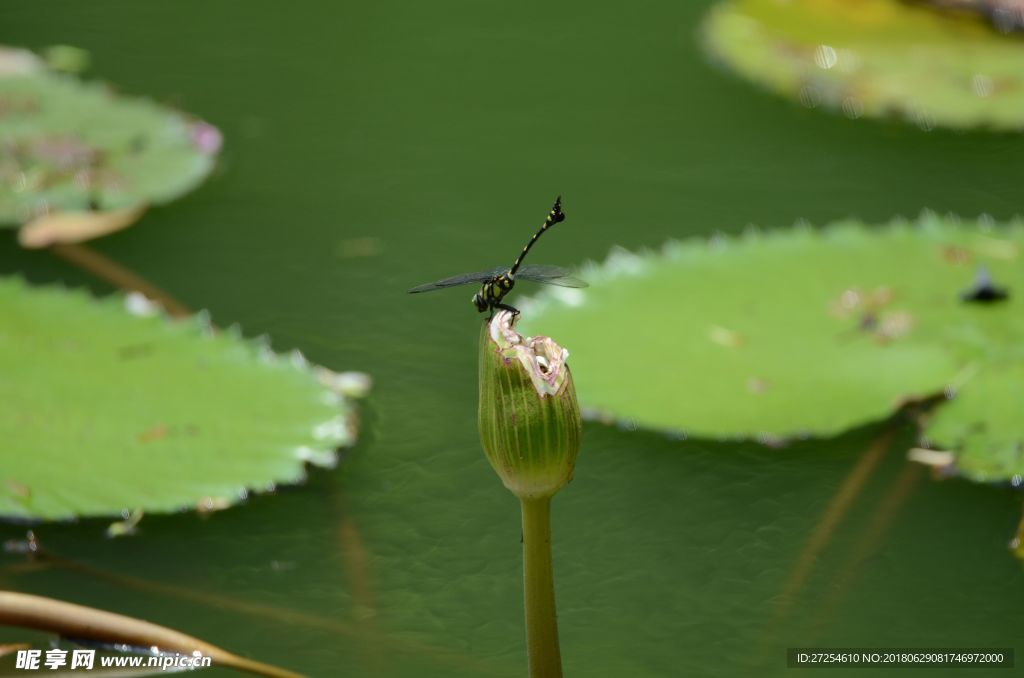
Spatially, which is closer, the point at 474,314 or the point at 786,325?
the point at 786,325

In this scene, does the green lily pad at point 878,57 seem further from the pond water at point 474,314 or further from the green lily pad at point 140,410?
the green lily pad at point 140,410

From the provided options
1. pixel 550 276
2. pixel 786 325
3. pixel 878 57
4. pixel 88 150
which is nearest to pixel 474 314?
pixel 786 325

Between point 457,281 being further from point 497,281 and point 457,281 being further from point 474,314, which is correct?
point 474,314

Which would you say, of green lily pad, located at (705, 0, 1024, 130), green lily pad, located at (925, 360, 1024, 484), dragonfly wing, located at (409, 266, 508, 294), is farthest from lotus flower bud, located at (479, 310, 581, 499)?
green lily pad, located at (705, 0, 1024, 130)

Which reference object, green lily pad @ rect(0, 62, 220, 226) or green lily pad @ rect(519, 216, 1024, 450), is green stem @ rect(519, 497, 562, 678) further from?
green lily pad @ rect(0, 62, 220, 226)

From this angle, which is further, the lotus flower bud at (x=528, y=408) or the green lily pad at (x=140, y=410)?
the green lily pad at (x=140, y=410)

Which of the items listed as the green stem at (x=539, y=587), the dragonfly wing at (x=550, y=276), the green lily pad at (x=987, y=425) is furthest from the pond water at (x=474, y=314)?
the dragonfly wing at (x=550, y=276)

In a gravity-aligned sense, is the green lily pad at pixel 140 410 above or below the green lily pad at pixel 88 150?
below
